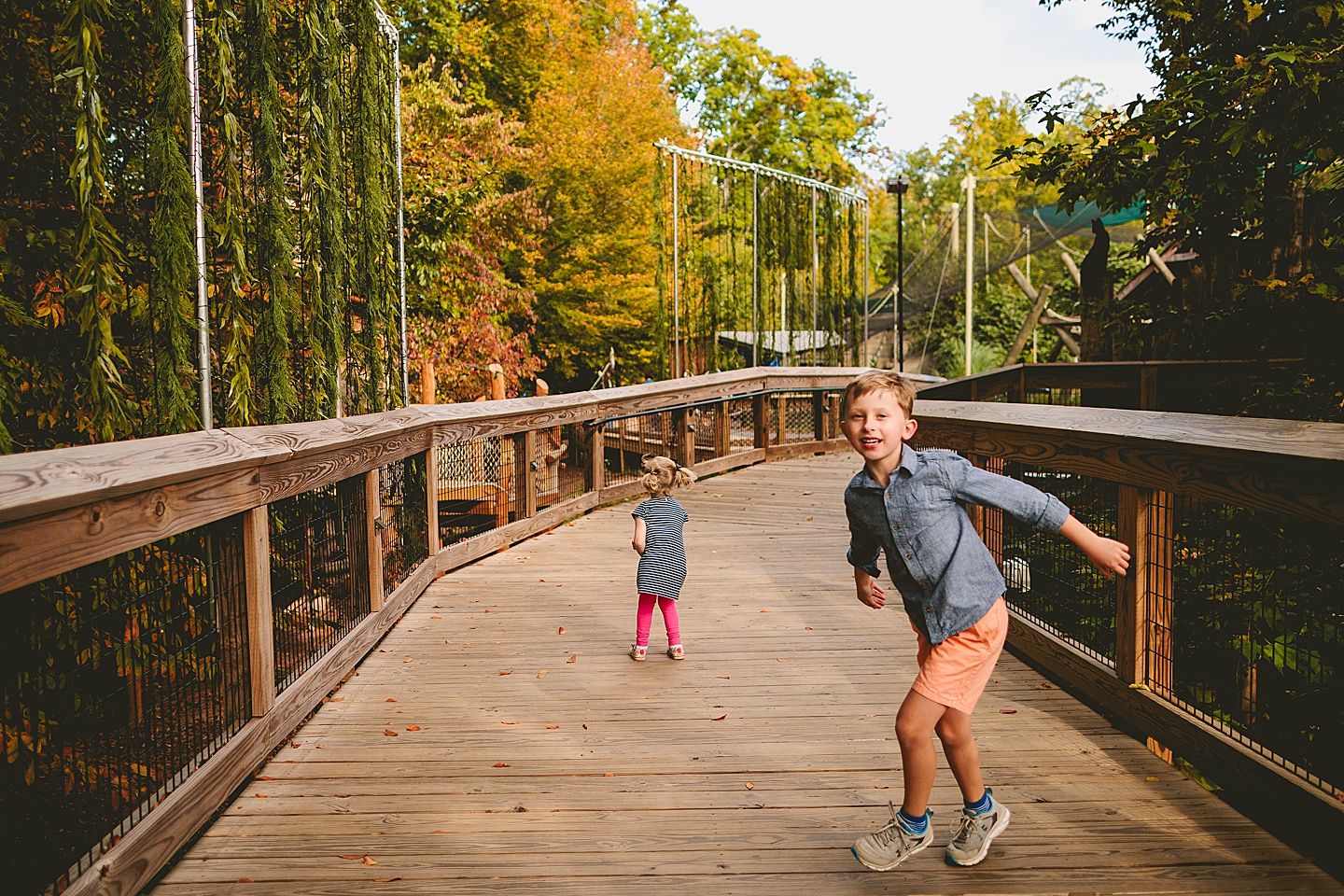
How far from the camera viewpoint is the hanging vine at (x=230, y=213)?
3795 millimetres

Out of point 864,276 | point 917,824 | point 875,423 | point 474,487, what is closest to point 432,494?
point 474,487

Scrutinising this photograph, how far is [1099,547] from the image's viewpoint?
8.14 ft

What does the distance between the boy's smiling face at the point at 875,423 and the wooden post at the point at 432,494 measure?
161 inches

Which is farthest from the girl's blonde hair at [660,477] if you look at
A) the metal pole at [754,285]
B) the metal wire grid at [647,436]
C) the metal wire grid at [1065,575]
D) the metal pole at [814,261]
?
the metal pole at [814,261]

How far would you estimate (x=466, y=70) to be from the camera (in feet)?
78.8

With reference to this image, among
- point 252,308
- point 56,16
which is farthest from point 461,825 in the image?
point 56,16

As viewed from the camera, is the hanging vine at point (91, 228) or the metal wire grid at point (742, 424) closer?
the hanging vine at point (91, 228)

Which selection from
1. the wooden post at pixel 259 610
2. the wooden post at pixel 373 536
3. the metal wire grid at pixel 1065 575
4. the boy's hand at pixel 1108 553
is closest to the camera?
the boy's hand at pixel 1108 553

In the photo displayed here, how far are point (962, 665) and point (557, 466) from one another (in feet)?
21.7

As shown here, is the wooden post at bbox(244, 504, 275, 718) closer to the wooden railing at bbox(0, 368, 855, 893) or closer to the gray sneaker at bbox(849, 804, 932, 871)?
the wooden railing at bbox(0, 368, 855, 893)

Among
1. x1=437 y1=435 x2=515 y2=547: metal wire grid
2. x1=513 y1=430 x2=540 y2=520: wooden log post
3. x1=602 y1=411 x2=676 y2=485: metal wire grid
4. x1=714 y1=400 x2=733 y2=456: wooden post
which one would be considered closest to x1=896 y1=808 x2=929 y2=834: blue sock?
x1=437 y1=435 x2=515 y2=547: metal wire grid

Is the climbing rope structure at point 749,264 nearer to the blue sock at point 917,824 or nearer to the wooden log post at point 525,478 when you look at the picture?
the wooden log post at point 525,478

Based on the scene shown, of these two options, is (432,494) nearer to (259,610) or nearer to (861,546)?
(259,610)

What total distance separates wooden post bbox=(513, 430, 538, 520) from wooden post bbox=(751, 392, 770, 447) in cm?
517
